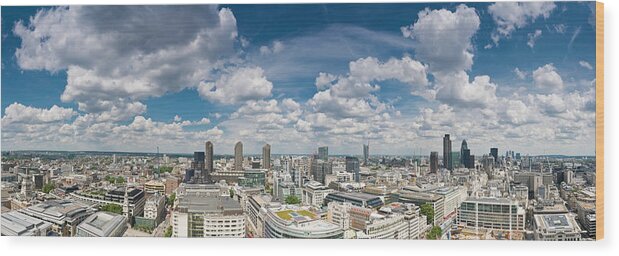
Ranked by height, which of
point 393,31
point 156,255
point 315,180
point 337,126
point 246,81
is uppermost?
point 393,31

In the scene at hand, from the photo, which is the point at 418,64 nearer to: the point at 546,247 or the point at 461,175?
the point at 461,175

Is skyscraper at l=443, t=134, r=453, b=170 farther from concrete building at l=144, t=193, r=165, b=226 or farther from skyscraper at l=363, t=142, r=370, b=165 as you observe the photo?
concrete building at l=144, t=193, r=165, b=226

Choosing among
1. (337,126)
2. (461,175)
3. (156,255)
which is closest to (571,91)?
(461,175)

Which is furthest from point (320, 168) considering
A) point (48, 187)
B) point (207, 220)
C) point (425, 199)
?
point (48, 187)

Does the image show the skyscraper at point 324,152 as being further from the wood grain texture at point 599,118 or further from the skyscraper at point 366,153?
the wood grain texture at point 599,118

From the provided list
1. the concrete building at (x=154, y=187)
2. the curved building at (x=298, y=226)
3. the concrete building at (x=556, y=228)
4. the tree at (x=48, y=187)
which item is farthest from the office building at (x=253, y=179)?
the concrete building at (x=556, y=228)
